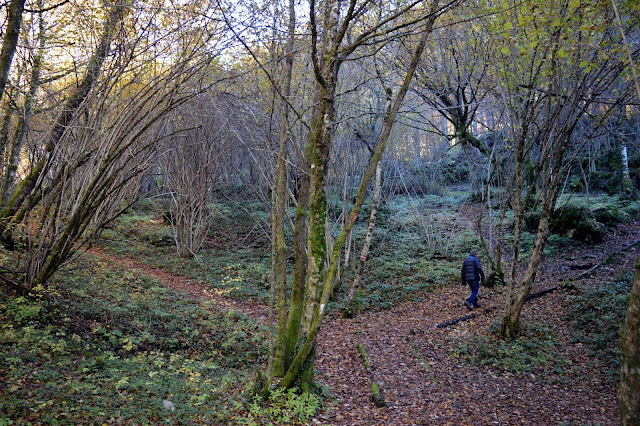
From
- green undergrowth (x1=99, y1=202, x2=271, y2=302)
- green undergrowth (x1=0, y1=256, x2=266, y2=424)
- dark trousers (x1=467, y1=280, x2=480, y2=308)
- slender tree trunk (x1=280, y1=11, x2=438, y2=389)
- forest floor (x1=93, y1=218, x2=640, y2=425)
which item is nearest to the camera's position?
green undergrowth (x1=0, y1=256, x2=266, y2=424)

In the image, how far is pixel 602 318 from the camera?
737 cm

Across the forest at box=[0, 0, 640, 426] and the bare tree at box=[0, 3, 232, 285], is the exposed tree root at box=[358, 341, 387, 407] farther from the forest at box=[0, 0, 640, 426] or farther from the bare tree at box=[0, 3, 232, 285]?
the bare tree at box=[0, 3, 232, 285]

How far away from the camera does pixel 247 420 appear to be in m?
3.96

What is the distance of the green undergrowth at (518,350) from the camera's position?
6.35 m

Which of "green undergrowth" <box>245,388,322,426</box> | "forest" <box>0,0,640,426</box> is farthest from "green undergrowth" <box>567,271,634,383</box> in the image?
"green undergrowth" <box>245,388,322,426</box>

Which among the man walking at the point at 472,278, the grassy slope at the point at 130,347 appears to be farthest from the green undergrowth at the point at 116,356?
the man walking at the point at 472,278

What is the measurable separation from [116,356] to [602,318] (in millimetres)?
8579

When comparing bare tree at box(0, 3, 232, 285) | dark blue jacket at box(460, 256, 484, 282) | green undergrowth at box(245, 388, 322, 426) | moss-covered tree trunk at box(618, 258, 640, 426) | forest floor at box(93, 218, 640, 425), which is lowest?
forest floor at box(93, 218, 640, 425)

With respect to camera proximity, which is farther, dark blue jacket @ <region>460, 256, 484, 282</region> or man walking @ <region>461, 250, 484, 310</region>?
dark blue jacket @ <region>460, 256, 484, 282</region>

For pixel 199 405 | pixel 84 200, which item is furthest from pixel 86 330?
pixel 199 405

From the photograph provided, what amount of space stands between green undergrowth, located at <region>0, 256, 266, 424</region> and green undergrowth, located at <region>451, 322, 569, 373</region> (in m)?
3.89

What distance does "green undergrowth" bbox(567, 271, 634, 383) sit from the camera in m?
6.20

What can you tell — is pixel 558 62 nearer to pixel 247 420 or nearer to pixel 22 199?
pixel 247 420

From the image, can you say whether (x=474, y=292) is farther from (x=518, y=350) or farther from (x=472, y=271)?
(x=518, y=350)
